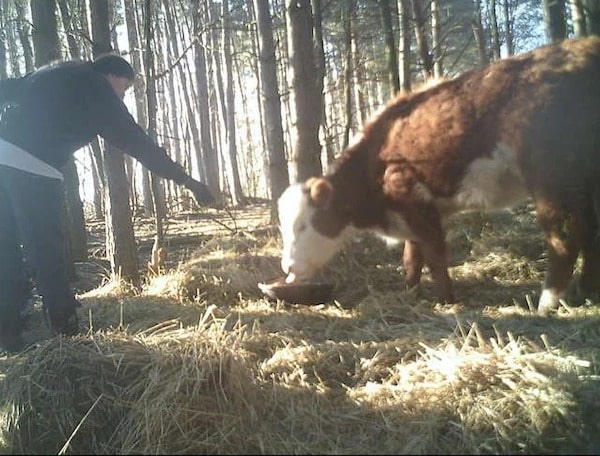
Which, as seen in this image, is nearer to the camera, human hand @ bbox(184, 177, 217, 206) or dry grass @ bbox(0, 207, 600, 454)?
dry grass @ bbox(0, 207, 600, 454)

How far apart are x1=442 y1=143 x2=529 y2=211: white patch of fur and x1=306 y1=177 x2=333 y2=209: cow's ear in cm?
112

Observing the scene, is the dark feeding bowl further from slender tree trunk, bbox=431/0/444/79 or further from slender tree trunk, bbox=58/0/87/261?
slender tree trunk, bbox=431/0/444/79

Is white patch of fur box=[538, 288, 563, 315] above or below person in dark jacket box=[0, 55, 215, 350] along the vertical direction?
below

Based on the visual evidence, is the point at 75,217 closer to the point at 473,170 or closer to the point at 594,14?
the point at 473,170

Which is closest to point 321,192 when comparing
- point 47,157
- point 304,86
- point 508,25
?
point 304,86

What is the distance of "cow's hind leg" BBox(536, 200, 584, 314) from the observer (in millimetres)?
4664

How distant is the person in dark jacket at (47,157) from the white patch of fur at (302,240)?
1.37 meters

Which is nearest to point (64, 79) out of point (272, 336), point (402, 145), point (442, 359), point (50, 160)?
point (50, 160)

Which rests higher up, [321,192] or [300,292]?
[321,192]

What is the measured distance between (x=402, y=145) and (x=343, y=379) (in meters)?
2.81

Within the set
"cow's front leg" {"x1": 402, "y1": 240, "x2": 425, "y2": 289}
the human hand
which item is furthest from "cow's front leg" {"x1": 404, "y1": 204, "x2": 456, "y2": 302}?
the human hand

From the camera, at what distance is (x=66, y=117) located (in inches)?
185

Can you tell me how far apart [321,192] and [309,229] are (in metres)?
0.44

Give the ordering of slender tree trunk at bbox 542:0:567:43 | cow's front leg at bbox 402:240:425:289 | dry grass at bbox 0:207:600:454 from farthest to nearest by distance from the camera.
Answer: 1. slender tree trunk at bbox 542:0:567:43
2. cow's front leg at bbox 402:240:425:289
3. dry grass at bbox 0:207:600:454
